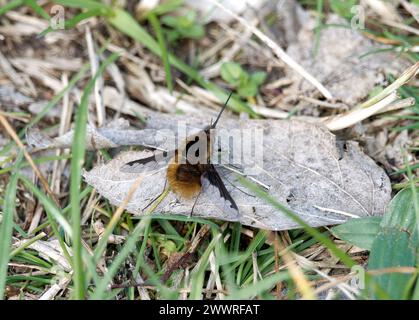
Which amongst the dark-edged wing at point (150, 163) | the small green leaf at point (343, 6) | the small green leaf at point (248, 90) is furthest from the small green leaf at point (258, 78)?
the dark-edged wing at point (150, 163)

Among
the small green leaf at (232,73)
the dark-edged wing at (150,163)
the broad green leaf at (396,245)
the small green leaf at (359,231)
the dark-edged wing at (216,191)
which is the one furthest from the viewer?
the small green leaf at (232,73)

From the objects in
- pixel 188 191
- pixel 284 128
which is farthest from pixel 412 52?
pixel 188 191

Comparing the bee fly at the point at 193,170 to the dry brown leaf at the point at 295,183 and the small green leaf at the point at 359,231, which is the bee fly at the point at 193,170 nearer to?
the dry brown leaf at the point at 295,183

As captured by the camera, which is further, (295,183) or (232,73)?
(232,73)

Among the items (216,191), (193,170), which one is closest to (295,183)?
(216,191)

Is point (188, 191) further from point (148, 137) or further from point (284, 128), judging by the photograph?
point (284, 128)

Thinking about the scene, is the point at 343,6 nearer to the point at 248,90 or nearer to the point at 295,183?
the point at 248,90
